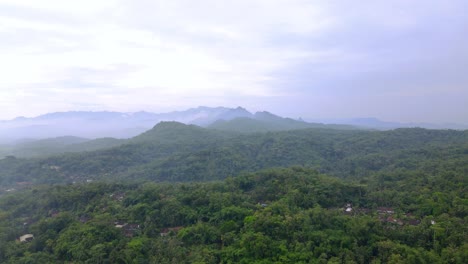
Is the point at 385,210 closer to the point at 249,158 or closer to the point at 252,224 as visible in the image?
the point at 252,224

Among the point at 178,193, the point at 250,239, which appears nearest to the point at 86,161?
the point at 178,193

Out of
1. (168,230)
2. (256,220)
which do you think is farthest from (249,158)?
(256,220)

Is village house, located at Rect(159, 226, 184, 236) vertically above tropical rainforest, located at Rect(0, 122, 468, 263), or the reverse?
tropical rainforest, located at Rect(0, 122, 468, 263)

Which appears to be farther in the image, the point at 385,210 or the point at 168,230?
the point at 385,210

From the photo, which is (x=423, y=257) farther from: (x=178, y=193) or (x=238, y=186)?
(x=178, y=193)

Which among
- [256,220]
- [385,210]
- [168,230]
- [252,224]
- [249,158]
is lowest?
[168,230]

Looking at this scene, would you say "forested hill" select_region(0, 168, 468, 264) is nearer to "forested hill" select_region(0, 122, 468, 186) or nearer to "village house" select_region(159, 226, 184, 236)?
"village house" select_region(159, 226, 184, 236)

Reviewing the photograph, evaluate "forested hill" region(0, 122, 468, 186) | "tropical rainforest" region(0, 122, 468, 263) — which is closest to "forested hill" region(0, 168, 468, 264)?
"tropical rainforest" region(0, 122, 468, 263)

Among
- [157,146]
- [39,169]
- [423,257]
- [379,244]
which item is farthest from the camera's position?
[157,146]
